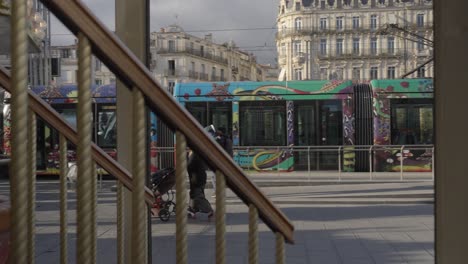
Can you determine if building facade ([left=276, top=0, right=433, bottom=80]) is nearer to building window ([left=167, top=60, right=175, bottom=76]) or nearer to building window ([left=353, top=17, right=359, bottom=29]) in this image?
building window ([left=353, top=17, right=359, bottom=29])

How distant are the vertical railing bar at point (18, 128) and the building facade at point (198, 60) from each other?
63.5 metres

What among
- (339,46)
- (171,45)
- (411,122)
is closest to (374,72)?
(339,46)

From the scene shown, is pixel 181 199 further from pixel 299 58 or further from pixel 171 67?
pixel 171 67

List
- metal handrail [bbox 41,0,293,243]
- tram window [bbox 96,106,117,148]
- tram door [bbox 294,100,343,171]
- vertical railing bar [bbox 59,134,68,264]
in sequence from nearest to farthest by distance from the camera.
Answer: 1. metal handrail [bbox 41,0,293,243]
2. vertical railing bar [bbox 59,134,68,264]
3. tram window [bbox 96,106,117,148]
4. tram door [bbox 294,100,343,171]

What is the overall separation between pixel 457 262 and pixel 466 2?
159cm

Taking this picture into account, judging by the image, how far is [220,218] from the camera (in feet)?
7.47

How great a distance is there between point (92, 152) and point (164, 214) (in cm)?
738

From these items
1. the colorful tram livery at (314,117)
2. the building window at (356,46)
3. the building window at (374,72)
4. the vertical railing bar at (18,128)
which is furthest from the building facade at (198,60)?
Answer: the vertical railing bar at (18,128)

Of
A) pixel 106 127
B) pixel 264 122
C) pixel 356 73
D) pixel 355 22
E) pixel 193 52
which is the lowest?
pixel 106 127

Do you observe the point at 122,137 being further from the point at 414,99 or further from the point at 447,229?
the point at 414,99

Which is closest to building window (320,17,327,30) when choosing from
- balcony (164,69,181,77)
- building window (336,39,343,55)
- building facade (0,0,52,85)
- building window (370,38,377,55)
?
building window (336,39,343,55)

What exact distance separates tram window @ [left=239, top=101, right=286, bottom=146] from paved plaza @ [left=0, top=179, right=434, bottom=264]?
315 cm

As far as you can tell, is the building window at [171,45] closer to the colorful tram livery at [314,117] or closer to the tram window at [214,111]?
the colorful tram livery at [314,117]

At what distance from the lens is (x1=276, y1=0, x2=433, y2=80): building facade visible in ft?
126
